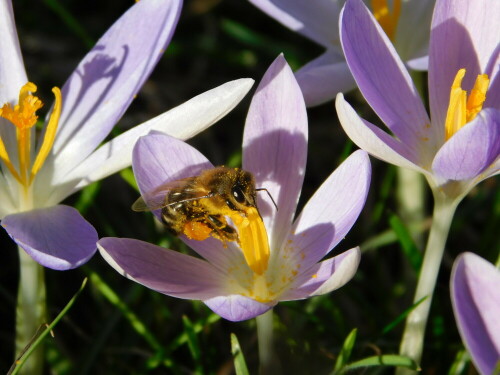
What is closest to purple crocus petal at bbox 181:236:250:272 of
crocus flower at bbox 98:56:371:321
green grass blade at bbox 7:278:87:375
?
crocus flower at bbox 98:56:371:321

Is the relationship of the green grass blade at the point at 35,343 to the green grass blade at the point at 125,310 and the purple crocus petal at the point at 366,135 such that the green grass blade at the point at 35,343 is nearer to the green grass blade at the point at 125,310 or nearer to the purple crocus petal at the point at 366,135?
the green grass blade at the point at 125,310

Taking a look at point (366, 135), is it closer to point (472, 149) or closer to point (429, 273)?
point (472, 149)

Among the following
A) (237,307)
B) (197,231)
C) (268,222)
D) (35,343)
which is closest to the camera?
(237,307)

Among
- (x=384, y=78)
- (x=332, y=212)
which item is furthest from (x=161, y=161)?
(x=384, y=78)

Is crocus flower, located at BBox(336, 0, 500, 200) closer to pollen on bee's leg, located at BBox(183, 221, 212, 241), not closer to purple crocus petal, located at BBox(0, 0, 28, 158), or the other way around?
pollen on bee's leg, located at BBox(183, 221, 212, 241)

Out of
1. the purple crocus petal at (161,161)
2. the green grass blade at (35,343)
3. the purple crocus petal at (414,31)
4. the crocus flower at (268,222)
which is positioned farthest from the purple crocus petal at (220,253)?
the purple crocus petal at (414,31)

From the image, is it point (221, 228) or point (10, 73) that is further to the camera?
point (10, 73)
